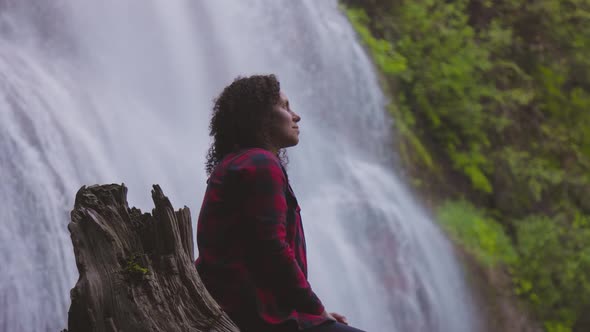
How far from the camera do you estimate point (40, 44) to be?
5.68m

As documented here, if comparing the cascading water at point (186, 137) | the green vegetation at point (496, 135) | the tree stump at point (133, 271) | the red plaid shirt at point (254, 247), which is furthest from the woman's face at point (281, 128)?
the green vegetation at point (496, 135)

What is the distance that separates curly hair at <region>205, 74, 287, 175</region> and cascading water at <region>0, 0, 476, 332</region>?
6.57 feet

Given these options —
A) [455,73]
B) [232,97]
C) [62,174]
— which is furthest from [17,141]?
[455,73]

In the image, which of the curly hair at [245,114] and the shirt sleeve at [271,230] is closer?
the shirt sleeve at [271,230]

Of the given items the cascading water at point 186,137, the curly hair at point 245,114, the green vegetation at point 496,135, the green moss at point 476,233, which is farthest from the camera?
the green vegetation at point 496,135

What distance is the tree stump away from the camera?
204cm

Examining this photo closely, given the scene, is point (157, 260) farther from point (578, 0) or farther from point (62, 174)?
point (578, 0)

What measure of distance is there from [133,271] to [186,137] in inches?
168

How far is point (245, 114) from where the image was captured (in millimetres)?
2336

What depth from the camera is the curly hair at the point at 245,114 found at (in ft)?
7.60

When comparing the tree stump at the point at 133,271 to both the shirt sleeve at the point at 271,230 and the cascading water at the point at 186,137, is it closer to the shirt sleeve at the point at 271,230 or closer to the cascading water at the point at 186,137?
the shirt sleeve at the point at 271,230

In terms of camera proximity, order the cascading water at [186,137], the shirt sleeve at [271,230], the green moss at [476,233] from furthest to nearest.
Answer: the green moss at [476,233], the cascading water at [186,137], the shirt sleeve at [271,230]

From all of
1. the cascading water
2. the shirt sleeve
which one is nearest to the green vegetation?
the cascading water

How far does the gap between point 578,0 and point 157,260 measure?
12.1 meters
